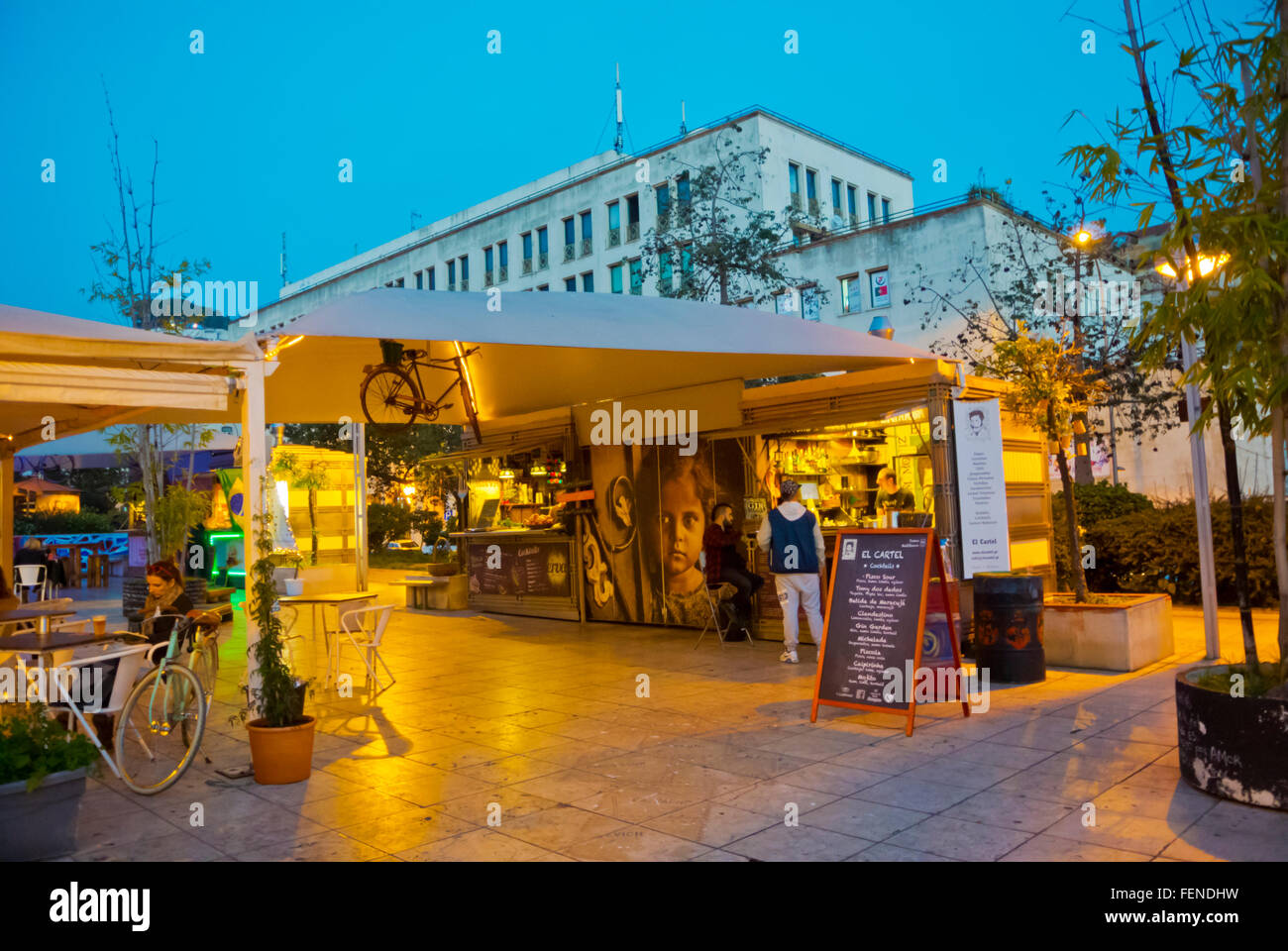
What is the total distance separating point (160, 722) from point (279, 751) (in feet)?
3.03

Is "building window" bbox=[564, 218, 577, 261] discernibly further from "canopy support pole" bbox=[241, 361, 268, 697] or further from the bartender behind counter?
"canopy support pole" bbox=[241, 361, 268, 697]

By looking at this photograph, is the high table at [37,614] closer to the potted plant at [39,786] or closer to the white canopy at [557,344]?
the white canopy at [557,344]

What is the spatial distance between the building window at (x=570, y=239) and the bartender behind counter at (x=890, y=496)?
2863cm

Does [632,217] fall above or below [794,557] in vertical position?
above

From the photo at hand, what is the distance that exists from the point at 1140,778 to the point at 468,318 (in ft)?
16.1

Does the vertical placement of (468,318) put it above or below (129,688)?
above

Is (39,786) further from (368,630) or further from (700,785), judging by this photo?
(368,630)

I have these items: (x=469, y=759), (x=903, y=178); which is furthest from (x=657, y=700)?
(x=903, y=178)

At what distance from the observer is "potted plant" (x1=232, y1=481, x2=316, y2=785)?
5070mm

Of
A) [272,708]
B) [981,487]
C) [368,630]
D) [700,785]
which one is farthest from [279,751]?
[981,487]

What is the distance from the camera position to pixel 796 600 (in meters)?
8.48

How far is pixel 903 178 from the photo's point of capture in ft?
123
